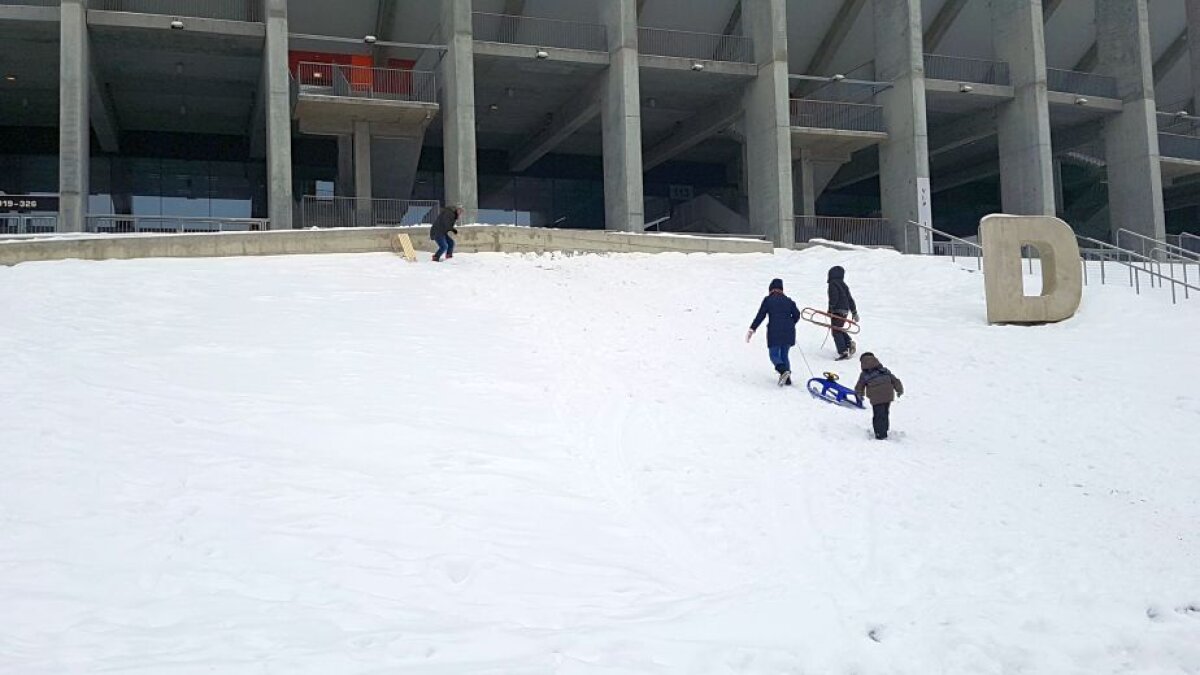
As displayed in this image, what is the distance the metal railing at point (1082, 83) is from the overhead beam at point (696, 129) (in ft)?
40.7

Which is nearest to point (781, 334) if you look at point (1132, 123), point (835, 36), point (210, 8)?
point (210, 8)

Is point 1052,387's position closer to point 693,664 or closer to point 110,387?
point 693,664

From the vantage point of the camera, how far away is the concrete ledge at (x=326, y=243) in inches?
692

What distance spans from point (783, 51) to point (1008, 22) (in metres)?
9.69

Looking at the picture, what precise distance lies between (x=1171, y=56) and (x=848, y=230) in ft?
66.2

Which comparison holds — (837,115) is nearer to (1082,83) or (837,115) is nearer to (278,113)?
(1082,83)

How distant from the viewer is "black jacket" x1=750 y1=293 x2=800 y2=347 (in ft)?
37.4

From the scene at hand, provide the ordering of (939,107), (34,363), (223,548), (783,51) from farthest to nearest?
1. (939,107)
2. (783,51)
3. (34,363)
4. (223,548)

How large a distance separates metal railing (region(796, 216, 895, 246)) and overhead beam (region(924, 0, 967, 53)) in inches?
342

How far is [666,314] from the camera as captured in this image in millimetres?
15422

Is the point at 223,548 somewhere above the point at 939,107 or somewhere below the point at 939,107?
below

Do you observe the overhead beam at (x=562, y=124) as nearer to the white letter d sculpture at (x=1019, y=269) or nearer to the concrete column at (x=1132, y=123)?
the white letter d sculpture at (x=1019, y=269)

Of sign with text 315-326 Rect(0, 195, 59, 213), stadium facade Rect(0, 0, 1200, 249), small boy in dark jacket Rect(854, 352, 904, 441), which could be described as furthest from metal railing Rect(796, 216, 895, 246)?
sign with text 315-326 Rect(0, 195, 59, 213)

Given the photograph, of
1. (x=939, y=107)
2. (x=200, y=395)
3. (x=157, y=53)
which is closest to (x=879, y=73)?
(x=939, y=107)
